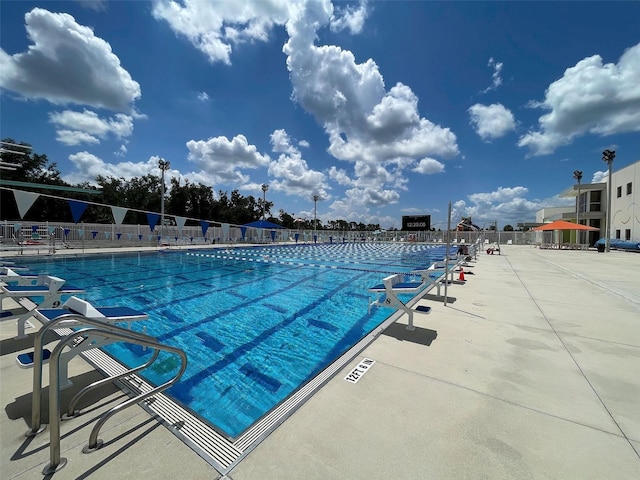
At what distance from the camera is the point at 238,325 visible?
503cm

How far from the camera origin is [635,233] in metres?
24.8

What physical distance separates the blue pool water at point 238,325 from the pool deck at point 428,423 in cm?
54

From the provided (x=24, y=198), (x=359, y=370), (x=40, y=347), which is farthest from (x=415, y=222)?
(x=40, y=347)

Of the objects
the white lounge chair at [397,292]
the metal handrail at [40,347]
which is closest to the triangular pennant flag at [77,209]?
the metal handrail at [40,347]

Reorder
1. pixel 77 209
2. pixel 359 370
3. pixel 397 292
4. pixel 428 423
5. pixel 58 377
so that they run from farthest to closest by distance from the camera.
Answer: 1. pixel 77 209
2. pixel 397 292
3. pixel 359 370
4. pixel 428 423
5. pixel 58 377

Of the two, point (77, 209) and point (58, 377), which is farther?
point (77, 209)

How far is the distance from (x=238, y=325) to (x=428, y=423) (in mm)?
3796

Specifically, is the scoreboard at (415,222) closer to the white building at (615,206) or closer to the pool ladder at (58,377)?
the white building at (615,206)

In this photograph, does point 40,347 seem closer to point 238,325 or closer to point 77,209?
point 238,325

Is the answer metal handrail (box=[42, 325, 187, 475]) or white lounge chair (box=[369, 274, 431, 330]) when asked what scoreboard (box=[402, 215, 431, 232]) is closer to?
white lounge chair (box=[369, 274, 431, 330])

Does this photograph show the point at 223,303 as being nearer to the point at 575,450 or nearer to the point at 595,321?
the point at 575,450

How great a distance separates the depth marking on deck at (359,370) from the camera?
274cm

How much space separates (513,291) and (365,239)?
32.8 metres

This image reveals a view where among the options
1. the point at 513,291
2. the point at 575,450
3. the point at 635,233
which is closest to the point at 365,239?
the point at 635,233
